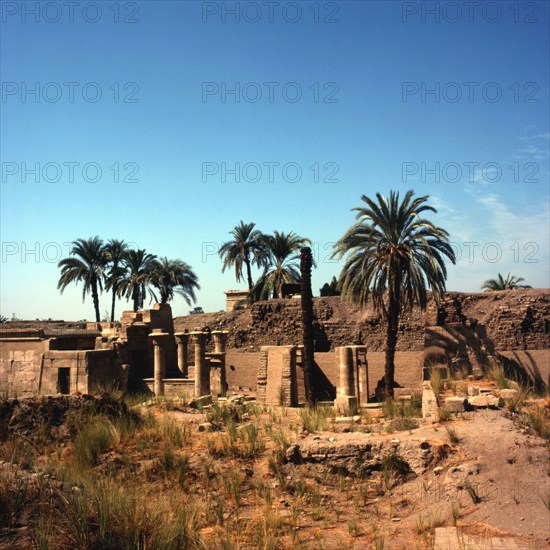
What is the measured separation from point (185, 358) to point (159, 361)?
3419mm

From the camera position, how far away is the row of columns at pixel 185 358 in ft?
75.9

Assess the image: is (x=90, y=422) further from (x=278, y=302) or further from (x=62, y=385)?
(x=278, y=302)

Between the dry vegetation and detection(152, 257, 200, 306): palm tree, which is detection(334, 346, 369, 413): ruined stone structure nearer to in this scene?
the dry vegetation

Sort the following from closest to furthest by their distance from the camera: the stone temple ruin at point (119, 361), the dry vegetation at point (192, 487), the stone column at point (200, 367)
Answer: the dry vegetation at point (192, 487), the stone temple ruin at point (119, 361), the stone column at point (200, 367)

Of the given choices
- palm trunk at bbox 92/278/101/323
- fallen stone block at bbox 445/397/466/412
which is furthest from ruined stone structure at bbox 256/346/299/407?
palm trunk at bbox 92/278/101/323

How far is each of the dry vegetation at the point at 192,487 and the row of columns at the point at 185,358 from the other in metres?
6.53

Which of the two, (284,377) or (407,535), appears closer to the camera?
(407,535)

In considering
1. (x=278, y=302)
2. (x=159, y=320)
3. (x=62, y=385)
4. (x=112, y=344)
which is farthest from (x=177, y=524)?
(x=278, y=302)

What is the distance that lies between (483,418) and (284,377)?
12.2 m

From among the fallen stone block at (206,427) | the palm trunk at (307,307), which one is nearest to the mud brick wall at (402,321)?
the palm trunk at (307,307)

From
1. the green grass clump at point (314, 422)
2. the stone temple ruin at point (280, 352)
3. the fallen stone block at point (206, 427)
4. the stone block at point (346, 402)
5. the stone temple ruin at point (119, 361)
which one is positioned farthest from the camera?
the stone temple ruin at point (280, 352)

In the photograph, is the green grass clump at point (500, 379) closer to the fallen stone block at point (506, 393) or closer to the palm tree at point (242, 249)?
the fallen stone block at point (506, 393)

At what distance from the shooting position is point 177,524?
5.89 m

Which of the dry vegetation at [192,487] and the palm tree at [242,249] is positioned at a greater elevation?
the palm tree at [242,249]
